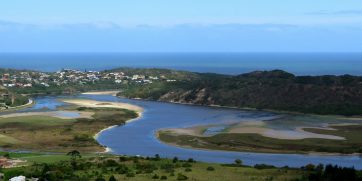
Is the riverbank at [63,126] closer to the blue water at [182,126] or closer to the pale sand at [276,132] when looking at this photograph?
the blue water at [182,126]

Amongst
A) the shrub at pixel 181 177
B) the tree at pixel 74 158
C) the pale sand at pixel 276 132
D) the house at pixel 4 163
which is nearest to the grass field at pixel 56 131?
the tree at pixel 74 158

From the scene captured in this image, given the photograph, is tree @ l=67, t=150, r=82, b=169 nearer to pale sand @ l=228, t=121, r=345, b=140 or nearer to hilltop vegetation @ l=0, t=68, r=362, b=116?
pale sand @ l=228, t=121, r=345, b=140

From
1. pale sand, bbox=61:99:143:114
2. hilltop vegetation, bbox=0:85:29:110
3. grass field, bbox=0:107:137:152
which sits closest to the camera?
grass field, bbox=0:107:137:152

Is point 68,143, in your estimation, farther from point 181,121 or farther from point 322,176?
point 322,176

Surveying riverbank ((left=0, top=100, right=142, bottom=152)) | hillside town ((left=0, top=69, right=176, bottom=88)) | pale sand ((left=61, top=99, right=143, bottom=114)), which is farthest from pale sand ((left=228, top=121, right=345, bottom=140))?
hillside town ((left=0, top=69, right=176, bottom=88))

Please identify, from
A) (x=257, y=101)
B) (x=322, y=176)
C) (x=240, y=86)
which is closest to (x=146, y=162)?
(x=322, y=176)

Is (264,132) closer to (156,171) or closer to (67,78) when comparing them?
(156,171)
